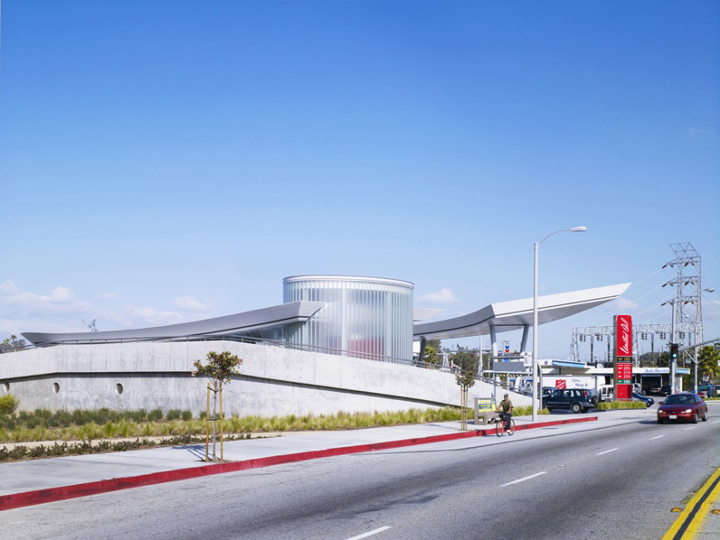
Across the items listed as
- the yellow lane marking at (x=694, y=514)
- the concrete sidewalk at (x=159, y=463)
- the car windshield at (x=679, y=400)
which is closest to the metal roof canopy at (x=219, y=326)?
the concrete sidewalk at (x=159, y=463)

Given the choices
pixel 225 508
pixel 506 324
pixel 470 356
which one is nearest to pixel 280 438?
pixel 225 508

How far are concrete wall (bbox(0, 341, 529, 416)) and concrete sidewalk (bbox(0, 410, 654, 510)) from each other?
10.5 metres

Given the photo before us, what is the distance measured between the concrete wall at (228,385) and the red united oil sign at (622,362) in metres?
26.7

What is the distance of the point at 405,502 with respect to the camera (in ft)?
40.4

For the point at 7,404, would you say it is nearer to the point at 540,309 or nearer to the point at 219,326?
the point at 219,326

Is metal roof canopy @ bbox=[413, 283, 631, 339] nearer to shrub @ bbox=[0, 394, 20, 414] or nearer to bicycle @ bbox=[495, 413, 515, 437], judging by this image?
bicycle @ bbox=[495, 413, 515, 437]

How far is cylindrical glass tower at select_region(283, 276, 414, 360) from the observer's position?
44.3 metres

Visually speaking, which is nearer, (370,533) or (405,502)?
(370,533)

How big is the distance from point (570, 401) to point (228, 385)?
23.5 m

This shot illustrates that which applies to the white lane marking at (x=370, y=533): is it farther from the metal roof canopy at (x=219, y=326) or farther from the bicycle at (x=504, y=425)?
the metal roof canopy at (x=219, y=326)

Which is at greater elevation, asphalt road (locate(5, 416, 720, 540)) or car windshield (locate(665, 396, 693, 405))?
asphalt road (locate(5, 416, 720, 540))

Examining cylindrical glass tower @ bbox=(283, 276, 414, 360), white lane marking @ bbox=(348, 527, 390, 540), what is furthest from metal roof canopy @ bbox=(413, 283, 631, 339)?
white lane marking @ bbox=(348, 527, 390, 540)

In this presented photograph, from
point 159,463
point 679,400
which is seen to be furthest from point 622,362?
point 159,463

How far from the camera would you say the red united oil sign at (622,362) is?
66.1m
